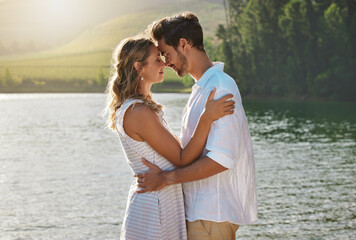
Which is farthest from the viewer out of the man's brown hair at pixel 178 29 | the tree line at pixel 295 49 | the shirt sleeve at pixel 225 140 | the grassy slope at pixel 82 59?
the grassy slope at pixel 82 59

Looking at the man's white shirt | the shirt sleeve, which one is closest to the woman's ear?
the man's white shirt

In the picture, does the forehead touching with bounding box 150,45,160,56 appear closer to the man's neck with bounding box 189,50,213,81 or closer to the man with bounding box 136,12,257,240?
the man with bounding box 136,12,257,240

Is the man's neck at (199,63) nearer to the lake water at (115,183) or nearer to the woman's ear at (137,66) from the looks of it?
the woman's ear at (137,66)

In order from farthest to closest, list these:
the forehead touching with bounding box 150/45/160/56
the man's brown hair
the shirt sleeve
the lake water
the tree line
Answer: the tree line → the lake water → the forehead touching with bounding box 150/45/160/56 → the man's brown hair → the shirt sleeve

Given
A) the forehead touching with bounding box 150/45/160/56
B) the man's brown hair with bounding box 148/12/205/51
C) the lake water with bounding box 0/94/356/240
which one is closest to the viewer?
the man's brown hair with bounding box 148/12/205/51

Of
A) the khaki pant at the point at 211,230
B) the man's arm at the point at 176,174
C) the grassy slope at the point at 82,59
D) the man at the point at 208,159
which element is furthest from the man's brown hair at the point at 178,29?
the grassy slope at the point at 82,59

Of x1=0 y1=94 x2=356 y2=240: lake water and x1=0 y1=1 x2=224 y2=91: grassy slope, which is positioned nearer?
x1=0 y1=94 x2=356 y2=240: lake water

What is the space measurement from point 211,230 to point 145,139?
64cm

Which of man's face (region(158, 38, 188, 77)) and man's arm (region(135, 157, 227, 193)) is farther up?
man's face (region(158, 38, 188, 77))

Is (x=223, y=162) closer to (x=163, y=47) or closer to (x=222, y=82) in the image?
(x=222, y=82)

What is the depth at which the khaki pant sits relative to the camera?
3148 millimetres

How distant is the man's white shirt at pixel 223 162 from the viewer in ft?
9.89

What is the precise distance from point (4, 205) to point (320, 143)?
612 inches

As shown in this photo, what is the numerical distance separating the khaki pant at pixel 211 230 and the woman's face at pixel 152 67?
909 millimetres
